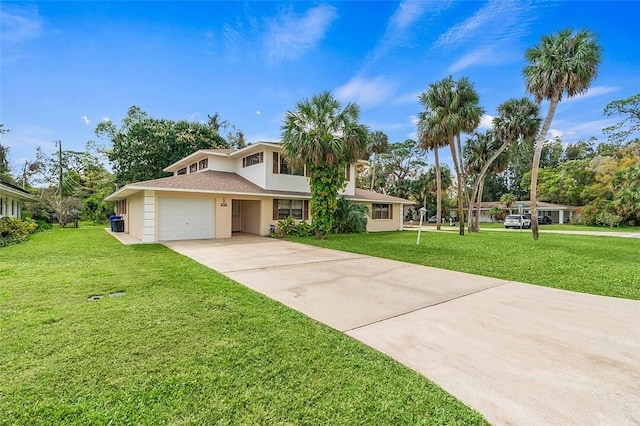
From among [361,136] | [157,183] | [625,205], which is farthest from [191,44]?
Answer: [625,205]

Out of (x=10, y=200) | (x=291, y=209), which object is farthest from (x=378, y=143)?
(x=10, y=200)

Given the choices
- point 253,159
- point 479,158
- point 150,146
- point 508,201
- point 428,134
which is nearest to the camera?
point 253,159

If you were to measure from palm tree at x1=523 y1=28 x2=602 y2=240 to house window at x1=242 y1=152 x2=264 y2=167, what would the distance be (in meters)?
14.2

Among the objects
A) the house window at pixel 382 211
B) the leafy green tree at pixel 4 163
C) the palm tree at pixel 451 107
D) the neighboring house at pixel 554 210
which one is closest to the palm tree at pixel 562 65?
the palm tree at pixel 451 107

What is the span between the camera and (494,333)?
3730 mm

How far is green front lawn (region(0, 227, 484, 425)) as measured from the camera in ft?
7.20

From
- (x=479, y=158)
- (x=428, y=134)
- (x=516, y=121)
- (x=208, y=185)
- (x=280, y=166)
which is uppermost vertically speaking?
(x=516, y=121)

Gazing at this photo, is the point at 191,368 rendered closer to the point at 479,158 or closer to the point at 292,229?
the point at 292,229

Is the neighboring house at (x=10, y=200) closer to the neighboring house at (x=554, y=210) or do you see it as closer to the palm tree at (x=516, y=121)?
the palm tree at (x=516, y=121)

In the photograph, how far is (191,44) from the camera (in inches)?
535

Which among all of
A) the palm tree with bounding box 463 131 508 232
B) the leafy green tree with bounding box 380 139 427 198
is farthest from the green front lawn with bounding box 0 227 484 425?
the leafy green tree with bounding box 380 139 427 198

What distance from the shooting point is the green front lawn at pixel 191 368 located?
2195mm

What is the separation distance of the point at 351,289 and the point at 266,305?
184 centimetres

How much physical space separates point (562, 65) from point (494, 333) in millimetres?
15503
